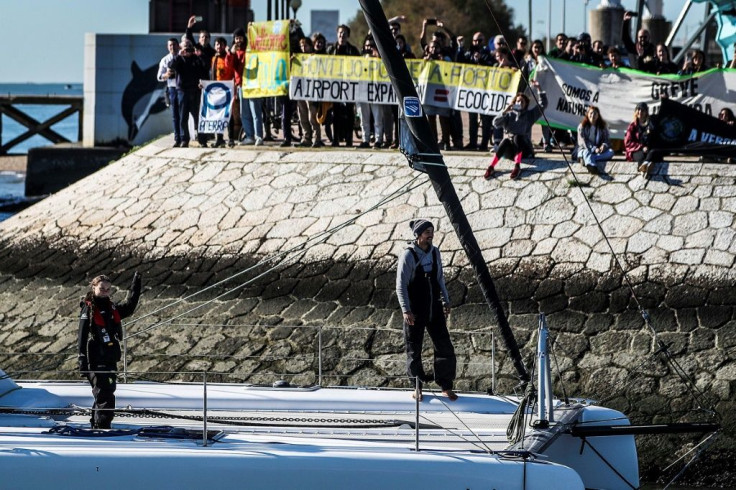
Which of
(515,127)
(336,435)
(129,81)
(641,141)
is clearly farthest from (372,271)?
(129,81)

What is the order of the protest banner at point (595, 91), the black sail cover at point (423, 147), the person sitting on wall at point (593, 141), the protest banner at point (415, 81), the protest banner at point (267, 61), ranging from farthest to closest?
the protest banner at point (267, 61) → the protest banner at point (415, 81) → the protest banner at point (595, 91) → the person sitting on wall at point (593, 141) → the black sail cover at point (423, 147)

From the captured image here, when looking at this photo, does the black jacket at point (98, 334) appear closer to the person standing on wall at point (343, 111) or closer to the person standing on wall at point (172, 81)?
the person standing on wall at point (343, 111)

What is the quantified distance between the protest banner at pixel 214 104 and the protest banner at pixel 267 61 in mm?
362

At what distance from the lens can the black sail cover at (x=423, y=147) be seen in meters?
11.0

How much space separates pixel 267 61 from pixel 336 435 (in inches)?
444

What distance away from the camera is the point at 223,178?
63.3 ft

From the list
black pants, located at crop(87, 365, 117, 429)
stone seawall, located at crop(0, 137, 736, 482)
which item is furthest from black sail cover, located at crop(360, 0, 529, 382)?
black pants, located at crop(87, 365, 117, 429)

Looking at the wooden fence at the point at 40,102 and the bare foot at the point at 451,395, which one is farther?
the wooden fence at the point at 40,102

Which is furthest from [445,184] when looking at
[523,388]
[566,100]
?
[566,100]

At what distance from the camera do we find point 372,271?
16.2 m

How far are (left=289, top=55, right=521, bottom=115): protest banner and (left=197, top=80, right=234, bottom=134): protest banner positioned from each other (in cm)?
127

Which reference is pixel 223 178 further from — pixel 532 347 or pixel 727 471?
pixel 727 471

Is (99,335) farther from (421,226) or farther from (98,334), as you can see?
(421,226)

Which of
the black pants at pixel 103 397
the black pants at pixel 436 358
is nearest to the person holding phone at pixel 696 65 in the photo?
the black pants at pixel 436 358
